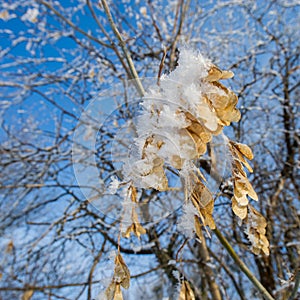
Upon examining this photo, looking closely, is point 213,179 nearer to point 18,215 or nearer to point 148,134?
point 148,134

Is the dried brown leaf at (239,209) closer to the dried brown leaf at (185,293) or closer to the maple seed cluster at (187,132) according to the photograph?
the maple seed cluster at (187,132)

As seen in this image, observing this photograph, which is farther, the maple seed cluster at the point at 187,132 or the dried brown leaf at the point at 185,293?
the dried brown leaf at the point at 185,293

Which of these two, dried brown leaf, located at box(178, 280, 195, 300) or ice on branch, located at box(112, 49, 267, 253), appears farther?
dried brown leaf, located at box(178, 280, 195, 300)

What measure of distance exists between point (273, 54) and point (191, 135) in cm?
278

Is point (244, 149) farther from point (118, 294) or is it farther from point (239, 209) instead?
point (118, 294)

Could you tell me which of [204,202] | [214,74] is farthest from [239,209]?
[214,74]

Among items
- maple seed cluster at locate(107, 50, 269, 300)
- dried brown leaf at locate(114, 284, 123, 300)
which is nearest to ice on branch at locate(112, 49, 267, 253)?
maple seed cluster at locate(107, 50, 269, 300)

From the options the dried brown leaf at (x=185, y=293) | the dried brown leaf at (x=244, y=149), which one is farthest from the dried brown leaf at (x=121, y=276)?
the dried brown leaf at (x=244, y=149)

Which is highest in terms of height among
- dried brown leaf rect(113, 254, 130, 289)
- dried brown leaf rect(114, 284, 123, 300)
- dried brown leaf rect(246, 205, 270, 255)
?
dried brown leaf rect(246, 205, 270, 255)

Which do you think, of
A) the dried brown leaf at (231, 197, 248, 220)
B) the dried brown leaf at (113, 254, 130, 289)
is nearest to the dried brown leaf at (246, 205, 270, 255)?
the dried brown leaf at (231, 197, 248, 220)

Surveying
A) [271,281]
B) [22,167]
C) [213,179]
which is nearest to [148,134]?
[213,179]

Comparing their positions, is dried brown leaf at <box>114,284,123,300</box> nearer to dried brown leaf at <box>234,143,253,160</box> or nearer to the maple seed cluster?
the maple seed cluster

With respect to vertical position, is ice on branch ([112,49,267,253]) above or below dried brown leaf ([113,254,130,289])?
above

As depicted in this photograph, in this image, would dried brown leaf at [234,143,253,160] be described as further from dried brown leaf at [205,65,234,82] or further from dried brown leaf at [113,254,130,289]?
dried brown leaf at [113,254,130,289]
